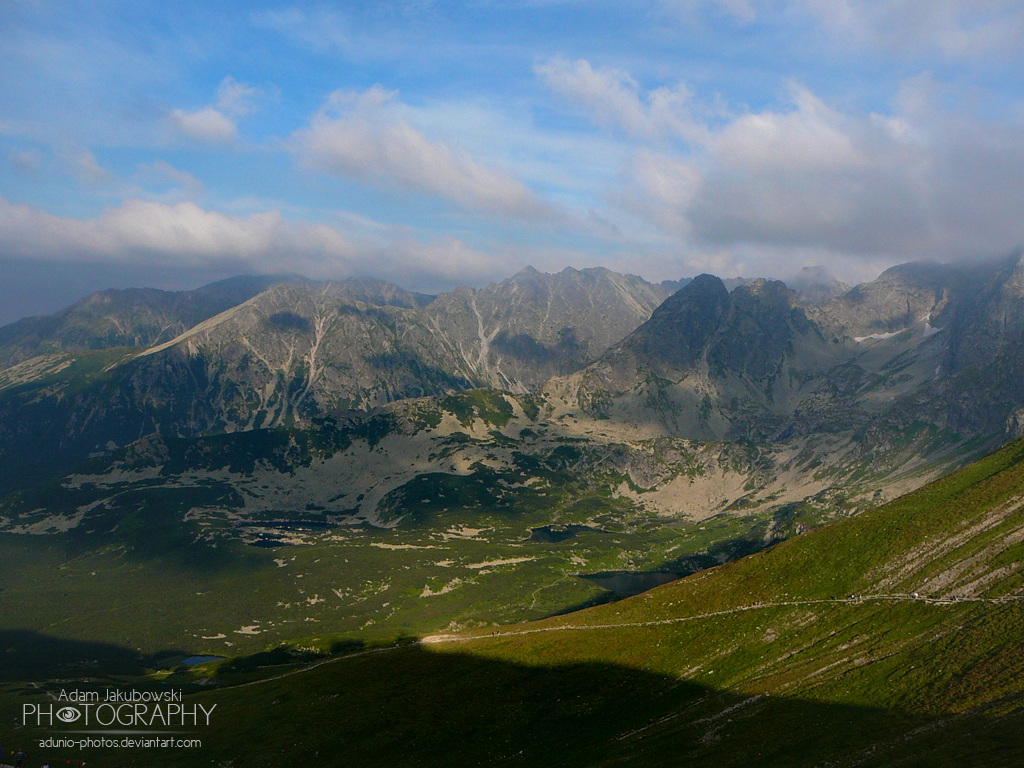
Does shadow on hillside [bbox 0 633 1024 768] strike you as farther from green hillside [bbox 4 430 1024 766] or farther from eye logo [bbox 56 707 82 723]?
eye logo [bbox 56 707 82 723]

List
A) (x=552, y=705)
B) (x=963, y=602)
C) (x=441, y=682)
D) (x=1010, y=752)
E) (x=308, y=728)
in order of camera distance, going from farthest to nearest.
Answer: (x=441, y=682), (x=308, y=728), (x=552, y=705), (x=963, y=602), (x=1010, y=752)

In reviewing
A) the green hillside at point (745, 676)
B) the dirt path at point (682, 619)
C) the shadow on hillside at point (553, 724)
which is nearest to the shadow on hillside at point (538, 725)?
the shadow on hillside at point (553, 724)

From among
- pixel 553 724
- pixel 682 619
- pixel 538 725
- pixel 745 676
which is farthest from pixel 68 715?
pixel 745 676

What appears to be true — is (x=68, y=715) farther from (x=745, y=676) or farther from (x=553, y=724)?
(x=745, y=676)

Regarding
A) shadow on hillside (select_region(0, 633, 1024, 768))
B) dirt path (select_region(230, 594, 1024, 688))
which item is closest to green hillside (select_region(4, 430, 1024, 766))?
shadow on hillside (select_region(0, 633, 1024, 768))

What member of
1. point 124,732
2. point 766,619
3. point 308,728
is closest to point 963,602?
point 766,619

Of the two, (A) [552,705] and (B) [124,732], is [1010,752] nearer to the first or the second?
(A) [552,705]
